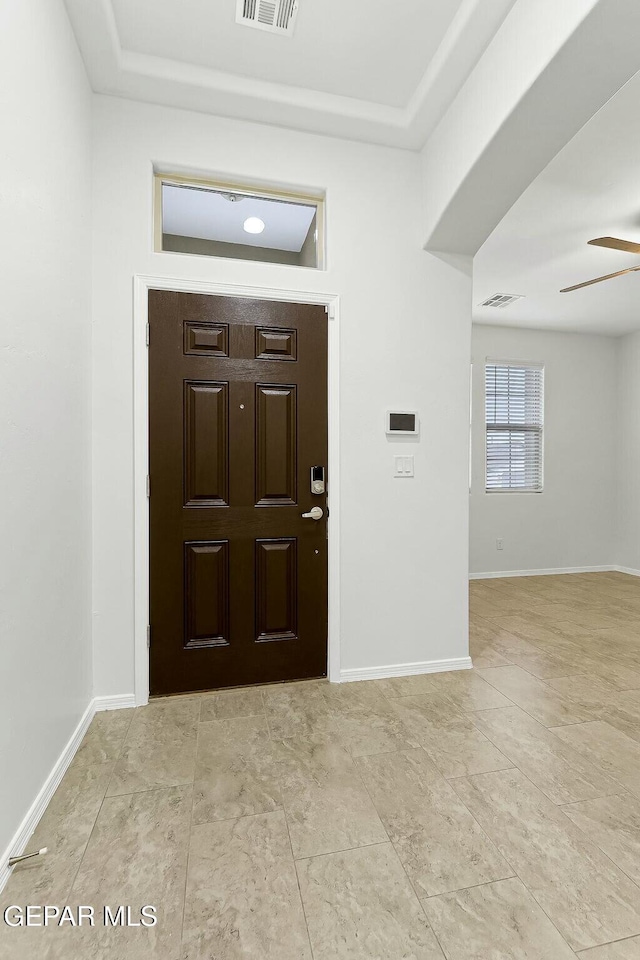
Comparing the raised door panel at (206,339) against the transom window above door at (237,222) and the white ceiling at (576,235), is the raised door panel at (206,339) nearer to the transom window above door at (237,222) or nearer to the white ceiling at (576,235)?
the transom window above door at (237,222)

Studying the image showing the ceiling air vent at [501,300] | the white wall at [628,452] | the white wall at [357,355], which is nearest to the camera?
the white wall at [357,355]

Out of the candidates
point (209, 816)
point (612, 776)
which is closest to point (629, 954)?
point (612, 776)

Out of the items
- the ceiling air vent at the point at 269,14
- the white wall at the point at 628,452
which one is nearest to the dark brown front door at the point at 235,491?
the ceiling air vent at the point at 269,14

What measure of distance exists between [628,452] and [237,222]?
213 inches

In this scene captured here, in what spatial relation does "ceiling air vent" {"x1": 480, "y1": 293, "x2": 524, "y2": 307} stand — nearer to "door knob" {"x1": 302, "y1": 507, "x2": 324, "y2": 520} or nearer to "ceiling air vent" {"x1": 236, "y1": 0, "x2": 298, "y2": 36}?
"ceiling air vent" {"x1": 236, "y1": 0, "x2": 298, "y2": 36}

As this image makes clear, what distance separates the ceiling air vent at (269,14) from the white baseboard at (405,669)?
310 centimetres

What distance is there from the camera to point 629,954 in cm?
116

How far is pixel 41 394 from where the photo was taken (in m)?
1.66

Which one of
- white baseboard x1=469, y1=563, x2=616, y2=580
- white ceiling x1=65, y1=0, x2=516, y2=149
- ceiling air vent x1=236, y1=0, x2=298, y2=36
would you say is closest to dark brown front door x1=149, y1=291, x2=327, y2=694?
white ceiling x1=65, y1=0, x2=516, y2=149

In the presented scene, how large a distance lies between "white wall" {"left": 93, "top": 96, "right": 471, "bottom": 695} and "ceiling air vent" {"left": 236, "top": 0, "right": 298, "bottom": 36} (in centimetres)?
49

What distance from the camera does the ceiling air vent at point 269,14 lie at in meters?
1.95

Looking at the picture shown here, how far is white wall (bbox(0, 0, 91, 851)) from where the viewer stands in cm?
141

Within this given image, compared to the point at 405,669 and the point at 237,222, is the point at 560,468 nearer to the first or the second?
the point at 405,669

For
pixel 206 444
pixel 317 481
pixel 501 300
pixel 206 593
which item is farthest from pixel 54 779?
pixel 501 300
